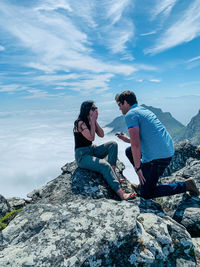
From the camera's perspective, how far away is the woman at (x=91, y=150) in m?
7.97

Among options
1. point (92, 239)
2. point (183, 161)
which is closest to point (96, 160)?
point (92, 239)

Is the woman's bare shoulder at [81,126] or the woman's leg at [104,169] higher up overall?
the woman's bare shoulder at [81,126]

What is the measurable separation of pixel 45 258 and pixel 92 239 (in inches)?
43.5

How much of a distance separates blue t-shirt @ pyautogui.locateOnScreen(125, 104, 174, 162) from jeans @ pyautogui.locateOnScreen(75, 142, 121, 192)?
6.05ft

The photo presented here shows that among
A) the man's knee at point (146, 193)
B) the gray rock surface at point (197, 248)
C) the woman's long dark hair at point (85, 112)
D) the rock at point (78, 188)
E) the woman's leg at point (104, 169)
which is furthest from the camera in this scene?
the woman's long dark hair at point (85, 112)

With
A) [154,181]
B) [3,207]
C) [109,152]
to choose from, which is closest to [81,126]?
[109,152]

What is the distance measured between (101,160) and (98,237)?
3.93 m

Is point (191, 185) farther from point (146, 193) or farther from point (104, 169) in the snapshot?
point (104, 169)

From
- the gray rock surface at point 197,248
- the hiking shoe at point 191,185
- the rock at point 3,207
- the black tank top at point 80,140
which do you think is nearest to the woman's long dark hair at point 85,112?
the black tank top at point 80,140

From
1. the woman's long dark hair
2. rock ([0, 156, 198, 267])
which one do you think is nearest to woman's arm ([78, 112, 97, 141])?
the woman's long dark hair

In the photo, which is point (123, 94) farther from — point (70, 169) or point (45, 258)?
point (45, 258)

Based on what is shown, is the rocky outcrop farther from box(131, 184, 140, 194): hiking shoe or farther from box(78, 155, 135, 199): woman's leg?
box(131, 184, 140, 194): hiking shoe

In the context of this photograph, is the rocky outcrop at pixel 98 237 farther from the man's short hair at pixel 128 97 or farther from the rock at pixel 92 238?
the man's short hair at pixel 128 97

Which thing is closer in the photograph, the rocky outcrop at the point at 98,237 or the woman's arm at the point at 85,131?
the rocky outcrop at the point at 98,237
